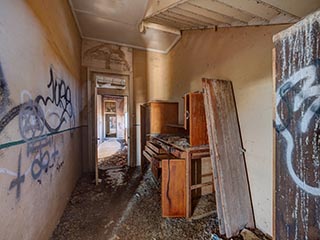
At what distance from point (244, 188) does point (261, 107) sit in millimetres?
909

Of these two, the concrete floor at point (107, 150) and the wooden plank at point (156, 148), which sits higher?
the wooden plank at point (156, 148)

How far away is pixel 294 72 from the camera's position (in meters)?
0.88

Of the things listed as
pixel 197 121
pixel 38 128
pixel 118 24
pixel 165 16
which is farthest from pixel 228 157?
pixel 118 24

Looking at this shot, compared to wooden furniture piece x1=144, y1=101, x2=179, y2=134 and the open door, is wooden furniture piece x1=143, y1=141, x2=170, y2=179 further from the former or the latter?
the open door

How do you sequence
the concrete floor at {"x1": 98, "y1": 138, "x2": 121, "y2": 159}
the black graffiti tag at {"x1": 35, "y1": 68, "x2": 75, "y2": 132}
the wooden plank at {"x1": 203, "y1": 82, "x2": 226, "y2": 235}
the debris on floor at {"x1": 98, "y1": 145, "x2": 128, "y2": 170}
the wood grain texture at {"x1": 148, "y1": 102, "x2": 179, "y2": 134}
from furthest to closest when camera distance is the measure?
the concrete floor at {"x1": 98, "y1": 138, "x2": 121, "y2": 159}
the debris on floor at {"x1": 98, "y1": 145, "x2": 128, "y2": 170}
the wood grain texture at {"x1": 148, "y1": 102, "x2": 179, "y2": 134}
the wooden plank at {"x1": 203, "y1": 82, "x2": 226, "y2": 235}
the black graffiti tag at {"x1": 35, "y1": 68, "x2": 75, "y2": 132}

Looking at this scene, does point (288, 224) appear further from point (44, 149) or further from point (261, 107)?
point (44, 149)

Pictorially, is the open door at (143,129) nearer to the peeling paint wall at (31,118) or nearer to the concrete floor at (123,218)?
the concrete floor at (123,218)

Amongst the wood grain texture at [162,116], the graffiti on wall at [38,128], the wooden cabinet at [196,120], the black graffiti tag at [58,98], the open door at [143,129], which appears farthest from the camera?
the open door at [143,129]

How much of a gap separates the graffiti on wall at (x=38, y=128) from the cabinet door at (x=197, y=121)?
5.17 feet

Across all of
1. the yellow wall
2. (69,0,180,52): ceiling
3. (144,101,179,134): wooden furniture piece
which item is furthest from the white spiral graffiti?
(144,101,179,134): wooden furniture piece

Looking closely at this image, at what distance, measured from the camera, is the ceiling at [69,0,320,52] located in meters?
1.44

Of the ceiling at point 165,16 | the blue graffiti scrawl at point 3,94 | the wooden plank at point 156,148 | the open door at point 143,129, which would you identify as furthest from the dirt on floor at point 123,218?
the ceiling at point 165,16

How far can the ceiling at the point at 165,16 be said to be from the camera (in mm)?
1436

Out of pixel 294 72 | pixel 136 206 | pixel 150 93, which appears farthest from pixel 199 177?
pixel 150 93
